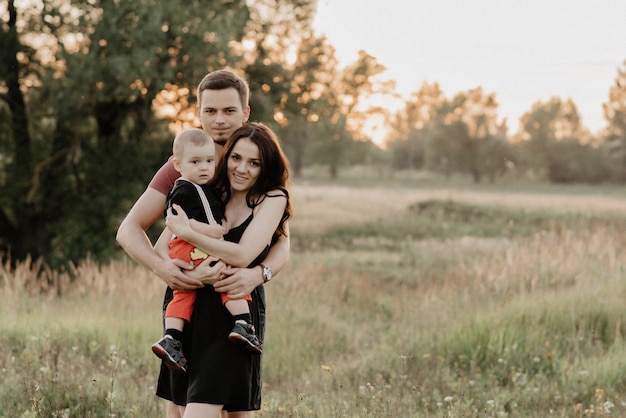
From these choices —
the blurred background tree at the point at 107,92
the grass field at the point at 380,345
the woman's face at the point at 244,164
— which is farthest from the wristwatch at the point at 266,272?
the blurred background tree at the point at 107,92

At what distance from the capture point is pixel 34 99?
14.0 metres

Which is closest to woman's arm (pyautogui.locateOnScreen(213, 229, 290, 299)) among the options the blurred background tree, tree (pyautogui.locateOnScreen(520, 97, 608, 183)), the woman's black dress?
the woman's black dress

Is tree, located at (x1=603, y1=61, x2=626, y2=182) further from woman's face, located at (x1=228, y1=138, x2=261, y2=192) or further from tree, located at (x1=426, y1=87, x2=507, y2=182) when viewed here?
woman's face, located at (x1=228, y1=138, x2=261, y2=192)

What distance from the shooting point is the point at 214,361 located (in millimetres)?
2994

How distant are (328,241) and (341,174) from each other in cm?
5779

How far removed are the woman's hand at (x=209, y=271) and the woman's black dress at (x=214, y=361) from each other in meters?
0.12

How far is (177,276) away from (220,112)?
32.5 inches

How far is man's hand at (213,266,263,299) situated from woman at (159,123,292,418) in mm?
13

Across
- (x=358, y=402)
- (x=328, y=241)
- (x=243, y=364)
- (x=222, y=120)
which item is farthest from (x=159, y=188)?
(x=328, y=241)

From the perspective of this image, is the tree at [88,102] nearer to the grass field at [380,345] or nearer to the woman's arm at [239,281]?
the grass field at [380,345]

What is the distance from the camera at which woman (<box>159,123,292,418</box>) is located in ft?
9.75

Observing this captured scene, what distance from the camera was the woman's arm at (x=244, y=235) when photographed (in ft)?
9.64

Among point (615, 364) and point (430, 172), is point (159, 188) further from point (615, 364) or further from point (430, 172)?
point (430, 172)

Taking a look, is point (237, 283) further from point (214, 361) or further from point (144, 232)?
point (144, 232)
